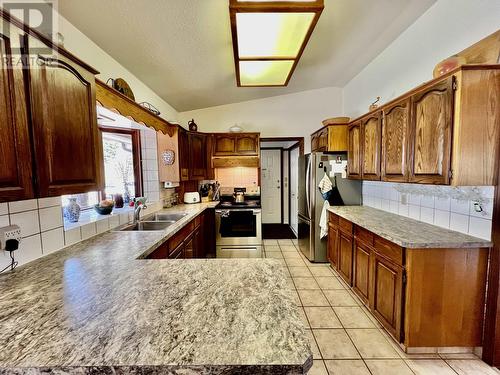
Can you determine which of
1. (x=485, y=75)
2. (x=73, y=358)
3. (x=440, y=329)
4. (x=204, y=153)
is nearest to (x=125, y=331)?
(x=73, y=358)

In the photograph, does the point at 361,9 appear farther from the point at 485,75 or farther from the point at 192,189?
the point at 192,189

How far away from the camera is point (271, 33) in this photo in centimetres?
174

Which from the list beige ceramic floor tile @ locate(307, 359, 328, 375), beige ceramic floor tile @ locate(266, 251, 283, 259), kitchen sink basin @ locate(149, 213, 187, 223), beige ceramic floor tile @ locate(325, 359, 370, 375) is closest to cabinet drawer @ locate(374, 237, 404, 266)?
beige ceramic floor tile @ locate(325, 359, 370, 375)

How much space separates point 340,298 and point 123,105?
2829 mm

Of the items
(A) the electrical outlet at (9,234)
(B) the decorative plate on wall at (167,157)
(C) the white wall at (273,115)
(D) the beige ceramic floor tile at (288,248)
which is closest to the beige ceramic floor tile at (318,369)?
(A) the electrical outlet at (9,234)

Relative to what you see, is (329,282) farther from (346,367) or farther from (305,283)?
(346,367)

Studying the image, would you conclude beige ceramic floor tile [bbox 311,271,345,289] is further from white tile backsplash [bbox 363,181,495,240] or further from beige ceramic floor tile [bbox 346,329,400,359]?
white tile backsplash [bbox 363,181,495,240]

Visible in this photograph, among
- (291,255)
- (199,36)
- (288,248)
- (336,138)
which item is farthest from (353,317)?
(199,36)

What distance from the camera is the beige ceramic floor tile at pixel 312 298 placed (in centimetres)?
231

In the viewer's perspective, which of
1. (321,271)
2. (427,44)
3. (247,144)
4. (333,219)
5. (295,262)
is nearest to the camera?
(427,44)

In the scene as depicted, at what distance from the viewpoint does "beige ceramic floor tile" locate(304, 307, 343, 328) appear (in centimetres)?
199

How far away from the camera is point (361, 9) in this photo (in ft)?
6.37

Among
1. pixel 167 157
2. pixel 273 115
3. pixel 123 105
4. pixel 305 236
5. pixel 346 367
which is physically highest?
pixel 273 115

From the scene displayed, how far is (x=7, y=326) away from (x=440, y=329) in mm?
2457
